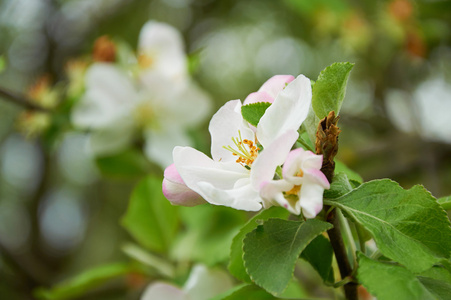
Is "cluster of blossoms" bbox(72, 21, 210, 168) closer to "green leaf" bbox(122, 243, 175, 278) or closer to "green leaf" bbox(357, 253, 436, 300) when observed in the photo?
"green leaf" bbox(122, 243, 175, 278)

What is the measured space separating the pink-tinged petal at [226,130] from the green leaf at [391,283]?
0.16 meters

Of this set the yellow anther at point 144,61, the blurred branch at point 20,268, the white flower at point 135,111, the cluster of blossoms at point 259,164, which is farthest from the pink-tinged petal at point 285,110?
the blurred branch at point 20,268

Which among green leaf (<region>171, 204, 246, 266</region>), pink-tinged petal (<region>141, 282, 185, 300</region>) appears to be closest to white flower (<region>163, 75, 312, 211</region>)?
pink-tinged petal (<region>141, 282, 185, 300</region>)

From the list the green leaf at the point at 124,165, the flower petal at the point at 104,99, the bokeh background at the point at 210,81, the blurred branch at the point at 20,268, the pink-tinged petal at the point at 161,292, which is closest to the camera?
the pink-tinged petal at the point at 161,292

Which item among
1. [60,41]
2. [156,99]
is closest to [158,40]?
[156,99]

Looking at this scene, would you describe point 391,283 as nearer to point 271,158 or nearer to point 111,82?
point 271,158

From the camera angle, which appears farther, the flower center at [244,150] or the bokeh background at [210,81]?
the bokeh background at [210,81]

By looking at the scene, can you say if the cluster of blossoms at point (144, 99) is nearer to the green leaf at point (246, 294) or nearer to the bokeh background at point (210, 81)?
the bokeh background at point (210, 81)

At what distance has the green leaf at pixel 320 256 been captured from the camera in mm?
479

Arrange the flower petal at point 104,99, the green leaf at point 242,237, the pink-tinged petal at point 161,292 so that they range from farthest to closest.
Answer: the flower petal at point 104,99
the pink-tinged petal at point 161,292
the green leaf at point 242,237

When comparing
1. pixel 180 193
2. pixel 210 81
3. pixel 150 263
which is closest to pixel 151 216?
pixel 150 263

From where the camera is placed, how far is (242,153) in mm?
460

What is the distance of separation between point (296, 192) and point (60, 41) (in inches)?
91.1

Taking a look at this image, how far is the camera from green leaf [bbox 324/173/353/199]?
15.6 inches
